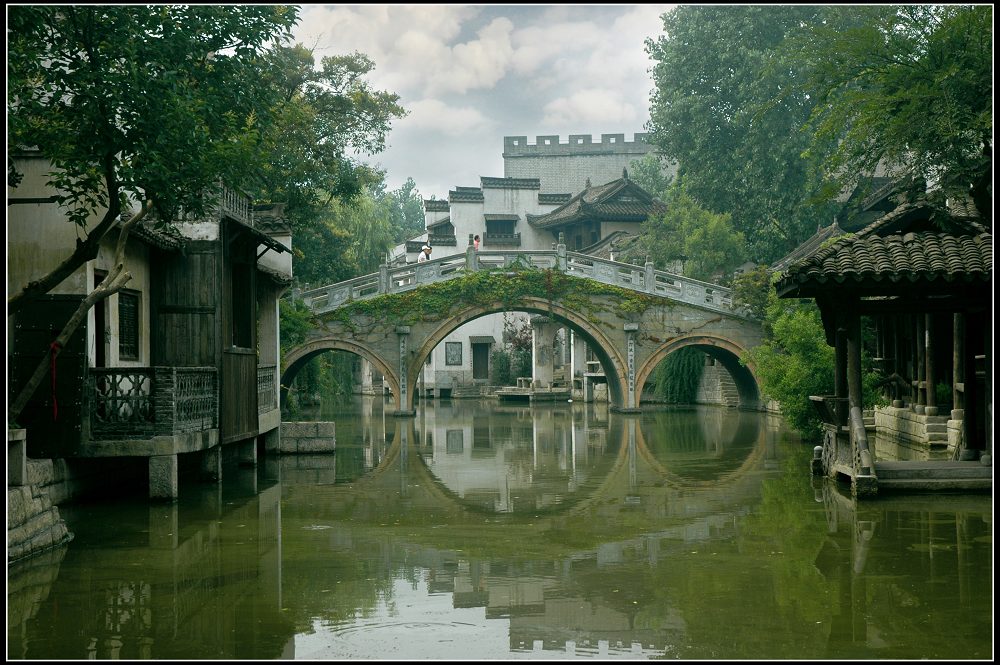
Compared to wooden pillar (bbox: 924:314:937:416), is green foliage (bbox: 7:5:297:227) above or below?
above

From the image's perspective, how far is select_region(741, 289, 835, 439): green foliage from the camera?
667 inches

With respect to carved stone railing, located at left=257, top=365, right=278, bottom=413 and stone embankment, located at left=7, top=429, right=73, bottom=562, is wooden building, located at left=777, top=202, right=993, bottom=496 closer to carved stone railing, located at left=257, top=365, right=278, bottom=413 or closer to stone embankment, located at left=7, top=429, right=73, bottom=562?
stone embankment, located at left=7, top=429, right=73, bottom=562

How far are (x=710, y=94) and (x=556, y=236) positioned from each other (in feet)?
39.0

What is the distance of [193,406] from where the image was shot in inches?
460

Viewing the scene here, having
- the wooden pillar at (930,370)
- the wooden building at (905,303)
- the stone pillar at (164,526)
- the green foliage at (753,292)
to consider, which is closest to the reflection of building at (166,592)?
the stone pillar at (164,526)

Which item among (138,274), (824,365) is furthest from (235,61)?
(824,365)

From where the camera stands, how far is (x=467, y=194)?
46688 millimetres

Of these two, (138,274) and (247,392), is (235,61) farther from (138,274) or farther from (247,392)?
(247,392)

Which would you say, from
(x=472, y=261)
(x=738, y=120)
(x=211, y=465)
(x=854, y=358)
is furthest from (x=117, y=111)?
(x=738, y=120)

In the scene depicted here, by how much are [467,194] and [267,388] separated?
31387 millimetres

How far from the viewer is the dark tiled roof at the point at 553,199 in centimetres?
4697

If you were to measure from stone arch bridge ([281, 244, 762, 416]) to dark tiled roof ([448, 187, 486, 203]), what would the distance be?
1811 centimetres

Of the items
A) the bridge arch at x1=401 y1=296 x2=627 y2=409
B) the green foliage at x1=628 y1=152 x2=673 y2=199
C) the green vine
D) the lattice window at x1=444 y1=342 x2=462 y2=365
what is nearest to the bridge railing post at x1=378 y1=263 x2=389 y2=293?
the green vine

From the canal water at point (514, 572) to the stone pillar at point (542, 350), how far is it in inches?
1047
